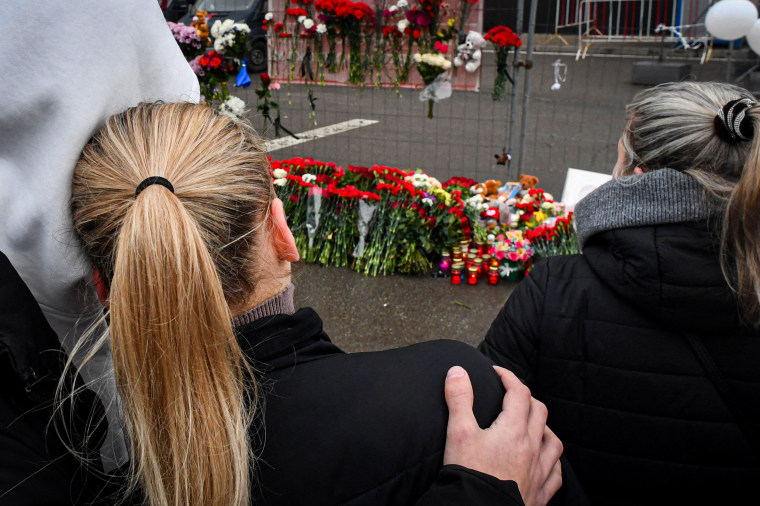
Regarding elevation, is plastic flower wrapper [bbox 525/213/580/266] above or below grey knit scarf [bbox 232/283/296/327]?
below

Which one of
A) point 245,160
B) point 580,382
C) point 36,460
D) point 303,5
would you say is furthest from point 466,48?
point 36,460

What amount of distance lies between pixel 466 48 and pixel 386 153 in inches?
90.8

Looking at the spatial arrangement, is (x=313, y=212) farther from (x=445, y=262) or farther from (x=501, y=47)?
(x=501, y=47)

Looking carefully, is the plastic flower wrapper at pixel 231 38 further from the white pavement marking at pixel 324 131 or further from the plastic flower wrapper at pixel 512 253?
the plastic flower wrapper at pixel 512 253

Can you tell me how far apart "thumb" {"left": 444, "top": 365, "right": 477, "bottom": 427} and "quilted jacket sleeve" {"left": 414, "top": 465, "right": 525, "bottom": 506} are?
69 millimetres

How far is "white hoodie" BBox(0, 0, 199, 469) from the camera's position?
41.4 inches

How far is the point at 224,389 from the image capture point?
3.28 ft

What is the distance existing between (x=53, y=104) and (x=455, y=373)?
0.77 m

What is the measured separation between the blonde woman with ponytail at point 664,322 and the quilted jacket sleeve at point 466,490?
662 millimetres

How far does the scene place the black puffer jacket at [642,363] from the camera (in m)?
1.45

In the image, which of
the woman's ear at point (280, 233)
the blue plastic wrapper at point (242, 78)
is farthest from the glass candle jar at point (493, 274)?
the woman's ear at point (280, 233)

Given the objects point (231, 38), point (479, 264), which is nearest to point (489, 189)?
point (479, 264)

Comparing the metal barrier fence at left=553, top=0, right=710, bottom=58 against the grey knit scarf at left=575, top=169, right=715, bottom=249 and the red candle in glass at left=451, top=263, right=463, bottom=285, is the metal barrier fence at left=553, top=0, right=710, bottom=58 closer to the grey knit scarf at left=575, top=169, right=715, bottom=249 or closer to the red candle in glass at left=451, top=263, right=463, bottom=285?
the red candle in glass at left=451, top=263, right=463, bottom=285

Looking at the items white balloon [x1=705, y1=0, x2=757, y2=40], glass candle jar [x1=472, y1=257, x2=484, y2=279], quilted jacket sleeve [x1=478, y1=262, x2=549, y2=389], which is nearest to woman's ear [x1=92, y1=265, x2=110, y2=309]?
quilted jacket sleeve [x1=478, y1=262, x2=549, y2=389]
